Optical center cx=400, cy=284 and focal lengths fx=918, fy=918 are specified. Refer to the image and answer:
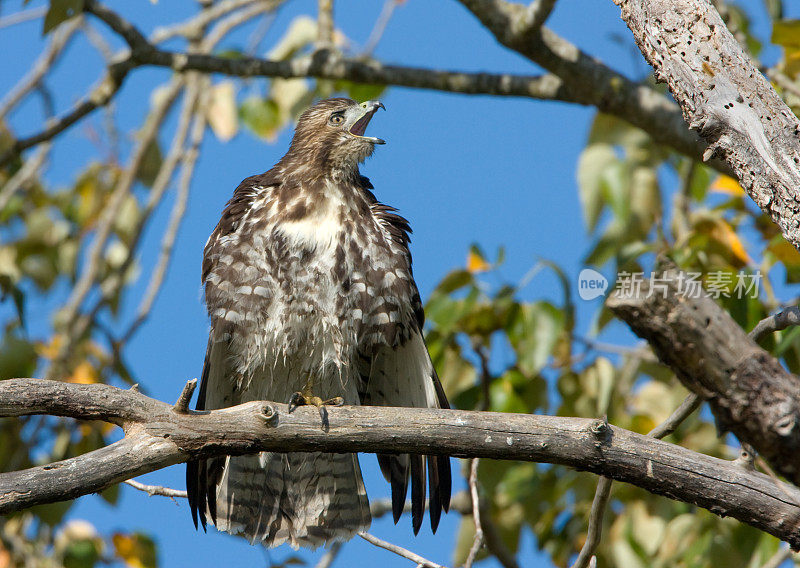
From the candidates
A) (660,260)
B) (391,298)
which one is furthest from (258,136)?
(660,260)

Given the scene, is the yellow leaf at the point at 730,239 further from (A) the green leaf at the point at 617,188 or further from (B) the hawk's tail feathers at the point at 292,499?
(B) the hawk's tail feathers at the point at 292,499

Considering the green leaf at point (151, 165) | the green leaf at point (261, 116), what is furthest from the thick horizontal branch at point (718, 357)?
the green leaf at point (151, 165)

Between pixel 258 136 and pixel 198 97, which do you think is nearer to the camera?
pixel 258 136

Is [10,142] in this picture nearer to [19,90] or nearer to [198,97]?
[19,90]

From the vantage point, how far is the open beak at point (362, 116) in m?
4.67

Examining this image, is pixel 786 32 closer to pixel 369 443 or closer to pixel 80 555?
pixel 369 443

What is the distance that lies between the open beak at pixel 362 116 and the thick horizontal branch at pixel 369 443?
2.18 m

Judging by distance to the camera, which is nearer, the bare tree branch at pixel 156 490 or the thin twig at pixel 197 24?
the bare tree branch at pixel 156 490

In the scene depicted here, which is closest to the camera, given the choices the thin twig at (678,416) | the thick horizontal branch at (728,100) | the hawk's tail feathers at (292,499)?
the thick horizontal branch at (728,100)

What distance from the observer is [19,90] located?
579 centimetres

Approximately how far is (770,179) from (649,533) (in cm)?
253

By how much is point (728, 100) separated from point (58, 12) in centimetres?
254

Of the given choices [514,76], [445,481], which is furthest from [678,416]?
[514,76]

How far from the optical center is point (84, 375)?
528 centimetres
